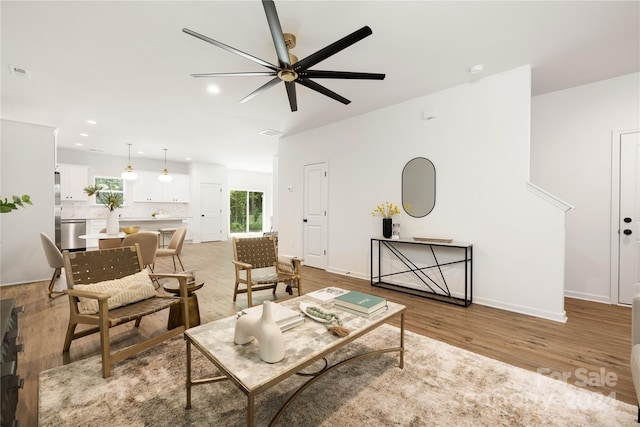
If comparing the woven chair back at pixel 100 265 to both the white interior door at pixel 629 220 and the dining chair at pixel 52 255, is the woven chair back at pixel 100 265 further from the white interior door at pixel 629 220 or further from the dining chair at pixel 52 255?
the white interior door at pixel 629 220

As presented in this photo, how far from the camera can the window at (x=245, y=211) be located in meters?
10.7

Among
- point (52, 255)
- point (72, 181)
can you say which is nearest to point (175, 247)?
point (52, 255)

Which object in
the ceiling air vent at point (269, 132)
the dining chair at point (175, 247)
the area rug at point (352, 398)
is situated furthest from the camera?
the ceiling air vent at point (269, 132)

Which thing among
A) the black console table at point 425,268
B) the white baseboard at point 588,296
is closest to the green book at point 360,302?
the black console table at point 425,268

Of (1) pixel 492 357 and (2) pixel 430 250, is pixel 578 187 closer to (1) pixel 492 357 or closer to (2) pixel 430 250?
(2) pixel 430 250

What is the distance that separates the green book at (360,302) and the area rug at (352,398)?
1.59 ft

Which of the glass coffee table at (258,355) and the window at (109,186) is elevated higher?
the window at (109,186)

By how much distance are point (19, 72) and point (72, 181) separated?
527cm

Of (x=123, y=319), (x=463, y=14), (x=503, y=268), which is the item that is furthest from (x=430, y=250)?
(x=123, y=319)

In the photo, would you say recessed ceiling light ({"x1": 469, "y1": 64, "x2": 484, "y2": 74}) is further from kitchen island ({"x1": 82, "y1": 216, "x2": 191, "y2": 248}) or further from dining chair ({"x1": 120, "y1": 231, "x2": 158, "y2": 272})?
kitchen island ({"x1": 82, "y1": 216, "x2": 191, "y2": 248})

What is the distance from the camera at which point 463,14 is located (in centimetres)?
226

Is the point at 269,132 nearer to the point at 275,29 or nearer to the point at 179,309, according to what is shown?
the point at 275,29

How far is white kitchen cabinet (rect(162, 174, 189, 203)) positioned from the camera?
884 cm

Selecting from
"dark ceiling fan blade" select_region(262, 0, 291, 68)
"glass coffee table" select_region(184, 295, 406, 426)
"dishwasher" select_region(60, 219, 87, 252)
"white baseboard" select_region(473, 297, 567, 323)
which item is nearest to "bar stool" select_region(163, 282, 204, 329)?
"glass coffee table" select_region(184, 295, 406, 426)
